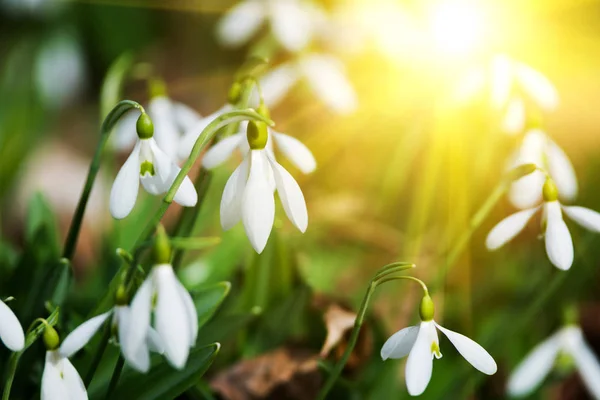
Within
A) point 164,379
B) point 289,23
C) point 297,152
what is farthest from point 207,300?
point 289,23

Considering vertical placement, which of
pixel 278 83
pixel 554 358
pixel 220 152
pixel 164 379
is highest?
pixel 220 152

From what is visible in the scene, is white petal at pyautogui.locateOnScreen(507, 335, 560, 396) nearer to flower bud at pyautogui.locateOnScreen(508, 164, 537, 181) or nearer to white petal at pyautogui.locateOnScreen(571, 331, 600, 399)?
white petal at pyautogui.locateOnScreen(571, 331, 600, 399)

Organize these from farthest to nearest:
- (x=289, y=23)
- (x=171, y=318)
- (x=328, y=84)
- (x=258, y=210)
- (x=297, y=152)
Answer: (x=289, y=23), (x=328, y=84), (x=297, y=152), (x=258, y=210), (x=171, y=318)

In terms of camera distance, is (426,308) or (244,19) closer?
(426,308)

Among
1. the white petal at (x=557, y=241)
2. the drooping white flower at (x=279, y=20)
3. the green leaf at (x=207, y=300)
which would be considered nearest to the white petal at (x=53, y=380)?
the green leaf at (x=207, y=300)

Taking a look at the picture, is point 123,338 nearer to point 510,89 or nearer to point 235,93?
point 235,93

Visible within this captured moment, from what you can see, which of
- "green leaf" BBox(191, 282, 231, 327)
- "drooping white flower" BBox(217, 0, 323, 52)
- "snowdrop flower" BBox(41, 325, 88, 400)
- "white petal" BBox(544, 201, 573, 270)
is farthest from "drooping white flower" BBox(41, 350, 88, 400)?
"drooping white flower" BBox(217, 0, 323, 52)
